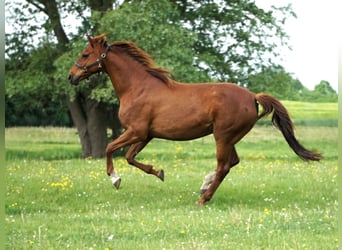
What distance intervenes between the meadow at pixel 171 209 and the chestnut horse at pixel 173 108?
932 mm

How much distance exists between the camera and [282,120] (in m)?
10.5

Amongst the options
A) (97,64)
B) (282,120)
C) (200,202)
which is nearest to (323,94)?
(282,120)

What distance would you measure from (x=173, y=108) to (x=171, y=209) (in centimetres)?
149

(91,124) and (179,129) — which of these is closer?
(179,129)

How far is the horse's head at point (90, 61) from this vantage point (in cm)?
1023

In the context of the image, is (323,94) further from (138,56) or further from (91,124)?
(138,56)

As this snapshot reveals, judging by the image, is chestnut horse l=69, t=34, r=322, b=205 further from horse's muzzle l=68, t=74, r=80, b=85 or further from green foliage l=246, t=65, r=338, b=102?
green foliage l=246, t=65, r=338, b=102

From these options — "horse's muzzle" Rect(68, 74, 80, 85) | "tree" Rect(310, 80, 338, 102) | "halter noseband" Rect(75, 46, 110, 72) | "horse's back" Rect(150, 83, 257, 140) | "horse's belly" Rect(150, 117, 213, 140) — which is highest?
"halter noseband" Rect(75, 46, 110, 72)

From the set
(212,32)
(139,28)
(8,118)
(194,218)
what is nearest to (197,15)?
(212,32)

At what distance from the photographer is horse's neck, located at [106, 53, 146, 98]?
1046 centimetres

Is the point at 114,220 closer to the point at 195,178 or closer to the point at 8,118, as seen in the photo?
the point at 195,178

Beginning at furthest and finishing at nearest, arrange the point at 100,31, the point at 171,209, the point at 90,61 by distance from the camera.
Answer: the point at 100,31 → the point at 90,61 → the point at 171,209

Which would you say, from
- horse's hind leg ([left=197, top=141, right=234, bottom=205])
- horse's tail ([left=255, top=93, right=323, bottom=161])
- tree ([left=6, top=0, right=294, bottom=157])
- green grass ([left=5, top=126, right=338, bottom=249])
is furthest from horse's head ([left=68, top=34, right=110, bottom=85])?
tree ([left=6, top=0, right=294, bottom=157])

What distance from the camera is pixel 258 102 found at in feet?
34.3
